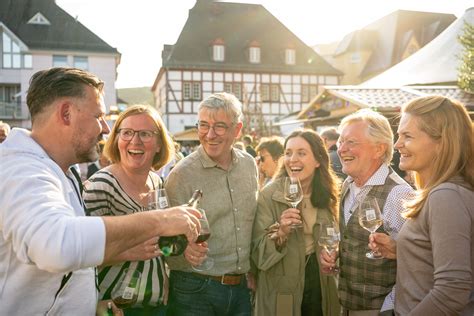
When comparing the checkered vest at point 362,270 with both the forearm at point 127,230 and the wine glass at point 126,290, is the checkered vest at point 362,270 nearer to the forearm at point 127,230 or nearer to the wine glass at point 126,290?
the wine glass at point 126,290

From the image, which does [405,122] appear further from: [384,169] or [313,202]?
[313,202]

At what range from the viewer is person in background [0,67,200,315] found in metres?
1.53

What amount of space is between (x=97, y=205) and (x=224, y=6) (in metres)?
38.6

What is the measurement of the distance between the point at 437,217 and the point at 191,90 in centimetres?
3352

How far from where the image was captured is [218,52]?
119ft

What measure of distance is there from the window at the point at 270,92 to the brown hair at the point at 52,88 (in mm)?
34453

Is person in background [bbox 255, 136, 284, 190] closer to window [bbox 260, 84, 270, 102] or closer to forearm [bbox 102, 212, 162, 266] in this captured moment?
forearm [bbox 102, 212, 162, 266]

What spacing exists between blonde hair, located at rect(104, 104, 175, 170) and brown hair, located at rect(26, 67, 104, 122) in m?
1.13

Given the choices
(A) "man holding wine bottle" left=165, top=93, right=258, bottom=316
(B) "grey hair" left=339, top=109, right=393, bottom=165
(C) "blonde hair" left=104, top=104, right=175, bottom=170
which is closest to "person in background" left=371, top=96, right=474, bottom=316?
(B) "grey hair" left=339, top=109, right=393, bottom=165

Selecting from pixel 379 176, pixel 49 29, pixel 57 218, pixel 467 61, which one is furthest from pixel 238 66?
pixel 57 218

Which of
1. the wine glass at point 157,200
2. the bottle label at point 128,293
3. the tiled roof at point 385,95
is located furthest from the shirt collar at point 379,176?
the tiled roof at point 385,95

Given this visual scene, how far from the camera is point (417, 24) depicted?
46875 mm

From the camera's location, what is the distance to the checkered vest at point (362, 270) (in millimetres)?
2793

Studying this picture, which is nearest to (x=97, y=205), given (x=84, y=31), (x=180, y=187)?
(x=180, y=187)
